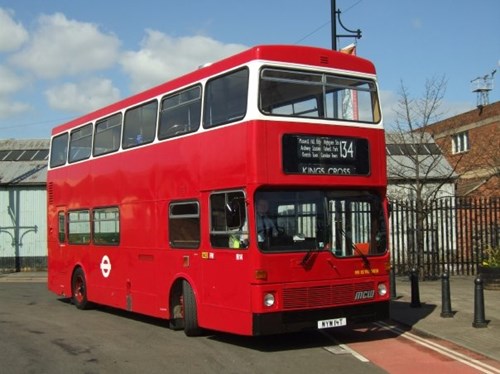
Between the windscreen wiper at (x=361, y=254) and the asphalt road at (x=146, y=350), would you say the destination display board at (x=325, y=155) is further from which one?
the asphalt road at (x=146, y=350)

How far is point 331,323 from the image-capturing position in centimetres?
875

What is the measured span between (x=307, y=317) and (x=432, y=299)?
6.29 meters

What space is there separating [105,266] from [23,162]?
17832 mm

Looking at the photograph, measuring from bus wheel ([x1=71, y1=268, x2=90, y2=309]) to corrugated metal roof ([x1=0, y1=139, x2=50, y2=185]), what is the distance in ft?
44.4

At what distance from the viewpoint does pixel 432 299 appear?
13.9 meters

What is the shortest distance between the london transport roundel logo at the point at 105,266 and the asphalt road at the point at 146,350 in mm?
985

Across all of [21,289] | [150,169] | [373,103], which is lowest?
[21,289]

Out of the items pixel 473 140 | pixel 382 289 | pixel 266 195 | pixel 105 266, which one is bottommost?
pixel 382 289

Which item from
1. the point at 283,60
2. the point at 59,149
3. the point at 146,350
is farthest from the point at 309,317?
the point at 59,149

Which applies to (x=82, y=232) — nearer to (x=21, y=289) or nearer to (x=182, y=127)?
(x=182, y=127)

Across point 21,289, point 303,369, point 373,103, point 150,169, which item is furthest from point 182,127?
point 21,289

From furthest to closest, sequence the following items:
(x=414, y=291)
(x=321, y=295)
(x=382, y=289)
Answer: (x=414, y=291) < (x=382, y=289) < (x=321, y=295)

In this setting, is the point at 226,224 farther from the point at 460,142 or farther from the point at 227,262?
the point at 460,142

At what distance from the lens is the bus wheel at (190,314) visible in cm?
976
